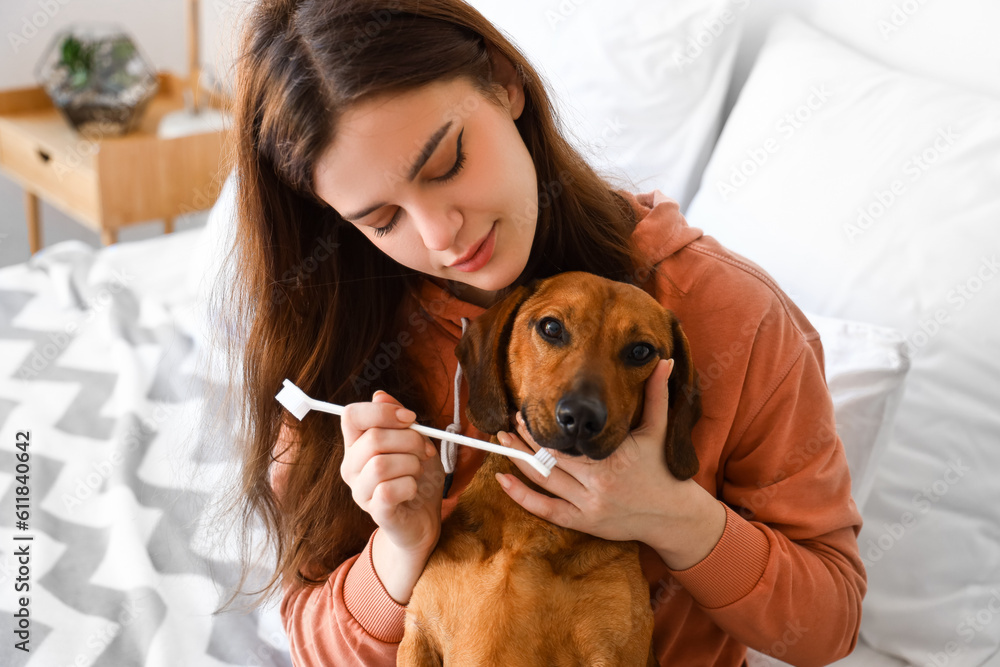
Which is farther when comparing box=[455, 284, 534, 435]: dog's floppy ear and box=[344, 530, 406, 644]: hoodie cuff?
box=[344, 530, 406, 644]: hoodie cuff

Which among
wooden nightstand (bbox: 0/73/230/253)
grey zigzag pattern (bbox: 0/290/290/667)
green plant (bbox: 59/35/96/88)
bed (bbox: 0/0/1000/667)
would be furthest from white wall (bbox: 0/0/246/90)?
bed (bbox: 0/0/1000/667)

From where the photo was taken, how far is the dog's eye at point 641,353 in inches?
39.9

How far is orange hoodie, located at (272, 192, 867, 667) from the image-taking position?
110cm

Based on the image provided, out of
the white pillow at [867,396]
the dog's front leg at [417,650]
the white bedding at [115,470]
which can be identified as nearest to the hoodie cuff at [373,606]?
the dog's front leg at [417,650]

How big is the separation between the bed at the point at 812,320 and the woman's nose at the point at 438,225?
0.53m

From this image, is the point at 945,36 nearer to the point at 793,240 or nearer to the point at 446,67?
the point at 793,240

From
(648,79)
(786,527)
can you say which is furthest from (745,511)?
(648,79)

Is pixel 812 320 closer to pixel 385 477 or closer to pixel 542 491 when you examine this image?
pixel 542 491

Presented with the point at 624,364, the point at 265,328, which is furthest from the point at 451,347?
the point at 624,364

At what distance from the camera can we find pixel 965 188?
4.86 feet

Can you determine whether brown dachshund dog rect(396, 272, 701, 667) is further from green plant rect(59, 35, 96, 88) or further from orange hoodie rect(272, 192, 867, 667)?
green plant rect(59, 35, 96, 88)

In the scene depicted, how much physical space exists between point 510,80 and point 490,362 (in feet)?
1.36

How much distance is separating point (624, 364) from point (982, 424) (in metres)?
0.87

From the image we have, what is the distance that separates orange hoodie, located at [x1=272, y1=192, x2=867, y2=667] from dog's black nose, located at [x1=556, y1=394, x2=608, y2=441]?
0.30m
